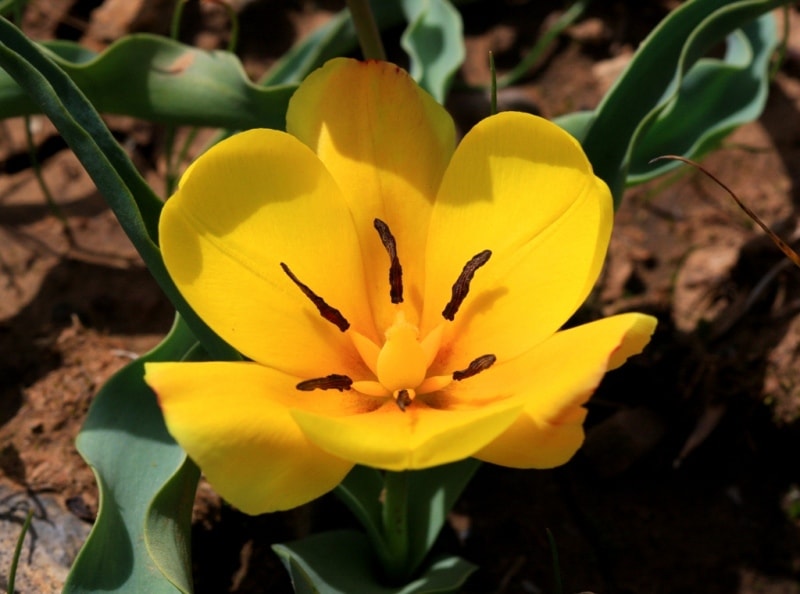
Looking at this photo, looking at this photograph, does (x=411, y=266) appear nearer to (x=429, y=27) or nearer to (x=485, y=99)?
(x=429, y=27)

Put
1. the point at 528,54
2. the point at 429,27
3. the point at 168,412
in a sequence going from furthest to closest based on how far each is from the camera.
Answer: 1. the point at 528,54
2. the point at 429,27
3. the point at 168,412

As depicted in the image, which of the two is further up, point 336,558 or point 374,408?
point 374,408

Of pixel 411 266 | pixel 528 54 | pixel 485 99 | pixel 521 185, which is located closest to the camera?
pixel 521 185

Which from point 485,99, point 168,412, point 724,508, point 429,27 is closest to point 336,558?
point 168,412

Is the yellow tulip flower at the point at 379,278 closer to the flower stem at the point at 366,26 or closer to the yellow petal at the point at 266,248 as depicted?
the yellow petal at the point at 266,248

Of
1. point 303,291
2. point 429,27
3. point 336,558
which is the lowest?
point 336,558

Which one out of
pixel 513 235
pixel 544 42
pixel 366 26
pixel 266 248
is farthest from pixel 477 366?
pixel 544 42
